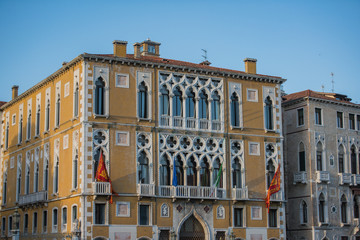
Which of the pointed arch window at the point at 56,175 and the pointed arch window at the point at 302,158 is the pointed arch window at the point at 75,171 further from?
the pointed arch window at the point at 302,158

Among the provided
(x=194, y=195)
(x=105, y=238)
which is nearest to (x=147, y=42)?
(x=194, y=195)

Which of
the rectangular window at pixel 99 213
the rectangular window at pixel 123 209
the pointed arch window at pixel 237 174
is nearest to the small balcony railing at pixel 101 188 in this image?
the rectangular window at pixel 99 213

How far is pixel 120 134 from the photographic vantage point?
42.6 meters

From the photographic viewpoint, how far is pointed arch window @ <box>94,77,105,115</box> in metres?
42.5

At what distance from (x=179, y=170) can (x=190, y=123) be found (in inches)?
116

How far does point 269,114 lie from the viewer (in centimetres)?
4809

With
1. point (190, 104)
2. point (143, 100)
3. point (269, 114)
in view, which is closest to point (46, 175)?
point (143, 100)

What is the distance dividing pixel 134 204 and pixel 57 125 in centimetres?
769

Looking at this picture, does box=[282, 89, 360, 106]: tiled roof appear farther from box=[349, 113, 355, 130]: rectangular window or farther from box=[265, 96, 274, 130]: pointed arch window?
box=[265, 96, 274, 130]: pointed arch window

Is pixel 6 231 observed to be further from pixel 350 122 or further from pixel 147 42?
pixel 350 122

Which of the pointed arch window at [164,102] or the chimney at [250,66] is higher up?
the chimney at [250,66]

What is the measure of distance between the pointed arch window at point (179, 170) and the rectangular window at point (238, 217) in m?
4.11

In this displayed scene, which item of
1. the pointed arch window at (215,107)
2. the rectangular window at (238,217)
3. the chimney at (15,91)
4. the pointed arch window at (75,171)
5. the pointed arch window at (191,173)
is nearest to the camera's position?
the pointed arch window at (75,171)

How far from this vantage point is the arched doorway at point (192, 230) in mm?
43781
